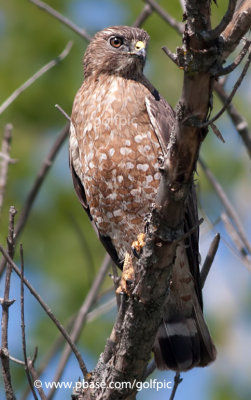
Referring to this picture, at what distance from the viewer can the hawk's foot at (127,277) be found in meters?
3.08

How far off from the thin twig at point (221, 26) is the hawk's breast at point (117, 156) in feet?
4.95

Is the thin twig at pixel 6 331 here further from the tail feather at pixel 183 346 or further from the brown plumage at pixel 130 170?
the tail feather at pixel 183 346

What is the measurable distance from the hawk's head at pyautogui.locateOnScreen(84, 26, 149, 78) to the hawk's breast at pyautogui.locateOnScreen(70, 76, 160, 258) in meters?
0.18

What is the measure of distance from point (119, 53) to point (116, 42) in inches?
4.7

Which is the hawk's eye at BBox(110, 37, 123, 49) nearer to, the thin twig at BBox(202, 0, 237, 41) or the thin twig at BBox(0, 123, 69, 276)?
the thin twig at BBox(0, 123, 69, 276)

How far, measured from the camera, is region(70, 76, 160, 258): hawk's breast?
3.67m

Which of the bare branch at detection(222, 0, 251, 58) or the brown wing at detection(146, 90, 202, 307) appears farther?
the brown wing at detection(146, 90, 202, 307)

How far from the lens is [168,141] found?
11.9 ft

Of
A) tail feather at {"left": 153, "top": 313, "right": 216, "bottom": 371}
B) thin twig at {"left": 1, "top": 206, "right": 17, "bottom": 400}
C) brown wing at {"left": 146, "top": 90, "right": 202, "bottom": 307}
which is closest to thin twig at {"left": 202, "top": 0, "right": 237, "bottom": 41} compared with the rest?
thin twig at {"left": 1, "top": 206, "right": 17, "bottom": 400}

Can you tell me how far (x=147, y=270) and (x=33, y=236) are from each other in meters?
3.11

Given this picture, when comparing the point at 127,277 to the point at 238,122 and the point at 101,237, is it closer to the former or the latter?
the point at 101,237

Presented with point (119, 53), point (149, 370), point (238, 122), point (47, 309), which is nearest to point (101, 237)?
point (149, 370)

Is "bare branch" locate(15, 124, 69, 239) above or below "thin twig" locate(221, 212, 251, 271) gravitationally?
below

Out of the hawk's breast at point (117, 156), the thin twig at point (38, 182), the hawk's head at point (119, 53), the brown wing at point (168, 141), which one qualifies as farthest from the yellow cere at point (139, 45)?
the thin twig at point (38, 182)
